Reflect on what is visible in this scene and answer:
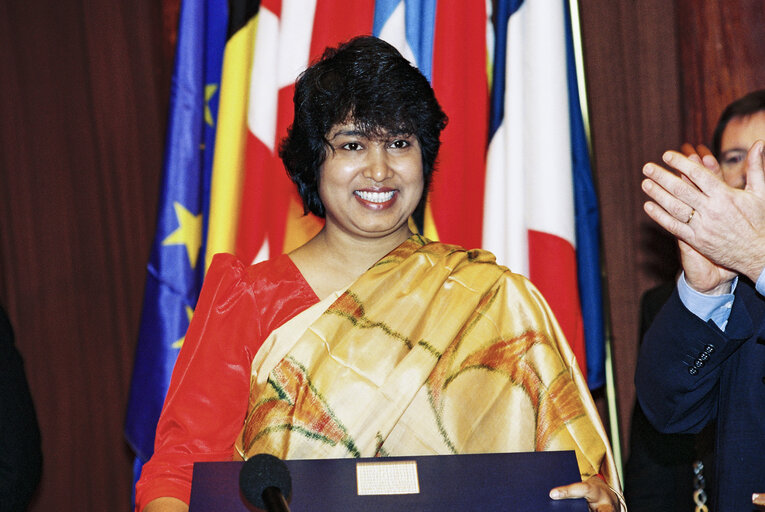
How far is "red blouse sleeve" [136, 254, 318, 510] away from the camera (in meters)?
1.53

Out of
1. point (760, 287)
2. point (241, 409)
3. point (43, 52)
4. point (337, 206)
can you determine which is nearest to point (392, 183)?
point (337, 206)

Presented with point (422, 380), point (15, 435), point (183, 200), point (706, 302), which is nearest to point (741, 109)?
point (706, 302)

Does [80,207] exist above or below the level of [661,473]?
above

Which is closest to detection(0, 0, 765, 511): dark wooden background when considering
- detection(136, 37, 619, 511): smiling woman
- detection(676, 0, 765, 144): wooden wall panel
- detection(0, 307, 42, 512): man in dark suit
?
detection(0, 307, 42, 512): man in dark suit

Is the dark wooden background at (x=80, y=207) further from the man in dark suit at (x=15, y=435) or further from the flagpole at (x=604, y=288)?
the flagpole at (x=604, y=288)

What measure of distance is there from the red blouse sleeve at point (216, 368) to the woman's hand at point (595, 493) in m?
0.66

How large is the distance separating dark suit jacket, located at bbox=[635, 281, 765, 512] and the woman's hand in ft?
0.63

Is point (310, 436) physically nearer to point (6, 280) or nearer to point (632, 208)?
point (632, 208)

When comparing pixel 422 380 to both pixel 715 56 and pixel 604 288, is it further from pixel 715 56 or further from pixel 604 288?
pixel 715 56

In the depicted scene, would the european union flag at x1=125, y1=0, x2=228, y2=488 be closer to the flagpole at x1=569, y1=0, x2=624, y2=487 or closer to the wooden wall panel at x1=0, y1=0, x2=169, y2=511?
the wooden wall panel at x1=0, y1=0, x2=169, y2=511

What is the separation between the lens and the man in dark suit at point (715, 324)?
135 cm

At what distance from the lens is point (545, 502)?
3.84 feet

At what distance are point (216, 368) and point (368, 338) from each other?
0.30 meters

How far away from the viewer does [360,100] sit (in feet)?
5.61
